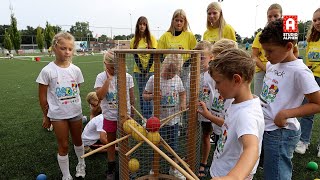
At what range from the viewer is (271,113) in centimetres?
210

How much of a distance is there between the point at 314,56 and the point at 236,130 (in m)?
2.77

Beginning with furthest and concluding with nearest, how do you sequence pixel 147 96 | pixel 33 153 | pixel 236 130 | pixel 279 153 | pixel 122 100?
pixel 33 153
pixel 147 96
pixel 122 100
pixel 279 153
pixel 236 130

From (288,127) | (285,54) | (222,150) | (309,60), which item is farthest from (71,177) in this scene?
(309,60)

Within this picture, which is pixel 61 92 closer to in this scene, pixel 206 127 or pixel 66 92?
pixel 66 92

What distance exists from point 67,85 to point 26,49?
→ 51439mm

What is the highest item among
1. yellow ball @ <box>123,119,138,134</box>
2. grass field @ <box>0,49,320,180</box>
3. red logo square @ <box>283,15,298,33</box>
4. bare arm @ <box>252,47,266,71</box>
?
red logo square @ <box>283,15,298,33</box>

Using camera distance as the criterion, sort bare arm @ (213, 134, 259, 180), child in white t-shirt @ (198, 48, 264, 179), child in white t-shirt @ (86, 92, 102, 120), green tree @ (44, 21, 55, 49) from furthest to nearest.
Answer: green tree @ (44, 21, 55, 49)
child in white t-shirt @ (86, 92, 102, 120)
child in white t-shirt @ (198, 48, 264, 179)
bare arm @ (213, 134, 259, 180)

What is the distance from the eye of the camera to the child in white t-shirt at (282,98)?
1.92 meters

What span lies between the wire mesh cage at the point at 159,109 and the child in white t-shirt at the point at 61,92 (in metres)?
0.66

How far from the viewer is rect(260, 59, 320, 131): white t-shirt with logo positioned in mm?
1952

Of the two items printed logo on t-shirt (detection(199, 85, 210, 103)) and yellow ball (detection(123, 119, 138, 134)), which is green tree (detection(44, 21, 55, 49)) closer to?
printed logo on t-shirt (detection(199, 85, 210, 103))

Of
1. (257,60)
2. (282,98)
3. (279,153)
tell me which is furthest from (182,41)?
(279,153)

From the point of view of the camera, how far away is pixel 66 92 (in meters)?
2.99

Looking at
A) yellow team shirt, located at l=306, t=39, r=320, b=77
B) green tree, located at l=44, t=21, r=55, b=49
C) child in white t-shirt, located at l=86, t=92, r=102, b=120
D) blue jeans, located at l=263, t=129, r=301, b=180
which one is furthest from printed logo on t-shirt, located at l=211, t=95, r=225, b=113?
green tree, located at l=44, t=21, r=55, b=49
